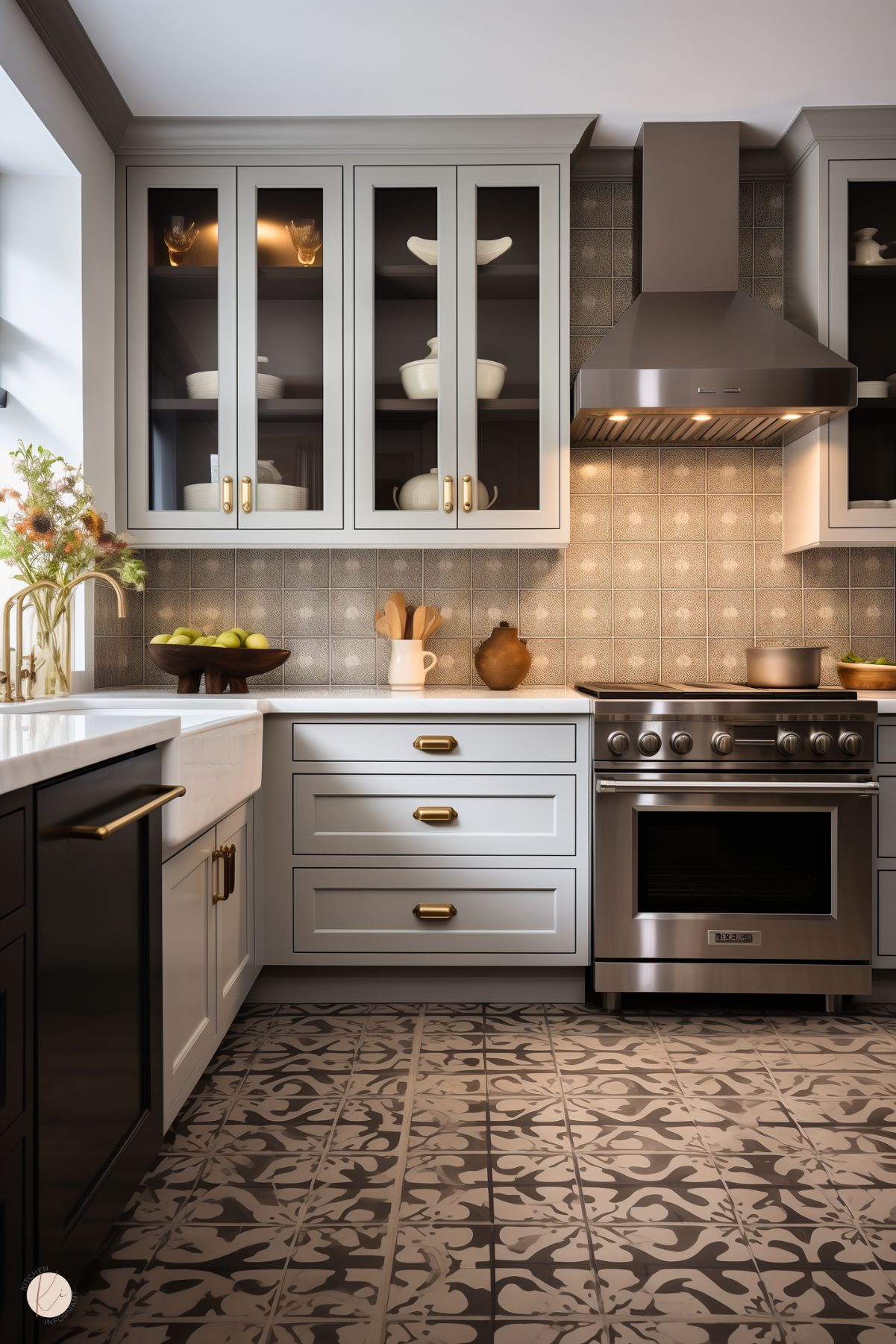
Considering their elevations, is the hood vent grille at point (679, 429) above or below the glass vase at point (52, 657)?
above

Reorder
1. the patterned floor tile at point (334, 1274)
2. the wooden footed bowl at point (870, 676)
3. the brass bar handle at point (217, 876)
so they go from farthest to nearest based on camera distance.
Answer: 1. the wooden footed bowl at point (870, 676)
2. the brass bar handle at point (217, 876)
3. the patterned floor tile at point (334, 1274)

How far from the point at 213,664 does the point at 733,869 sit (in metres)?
1.58

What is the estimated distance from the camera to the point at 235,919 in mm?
2248

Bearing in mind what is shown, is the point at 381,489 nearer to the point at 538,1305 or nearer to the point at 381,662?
the point at 381,662

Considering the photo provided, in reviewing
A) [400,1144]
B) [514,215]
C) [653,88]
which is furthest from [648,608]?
[400,1144]

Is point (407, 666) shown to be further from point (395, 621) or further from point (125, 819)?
point (125, 819)

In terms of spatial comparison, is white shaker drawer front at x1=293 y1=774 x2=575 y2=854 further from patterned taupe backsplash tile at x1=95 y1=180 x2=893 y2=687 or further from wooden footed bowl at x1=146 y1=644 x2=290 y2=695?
patterned taupe backsplash tile at x1=95 y1=180 x2=893 y2=687

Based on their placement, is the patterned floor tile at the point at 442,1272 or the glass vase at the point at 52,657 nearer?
the patterned floor tile at the point at 442,1272

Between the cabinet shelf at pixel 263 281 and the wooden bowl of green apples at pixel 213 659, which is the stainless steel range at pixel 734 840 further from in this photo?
the cabinet shelf at pixel 263 281

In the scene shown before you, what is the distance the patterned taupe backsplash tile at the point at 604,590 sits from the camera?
312 centimetres

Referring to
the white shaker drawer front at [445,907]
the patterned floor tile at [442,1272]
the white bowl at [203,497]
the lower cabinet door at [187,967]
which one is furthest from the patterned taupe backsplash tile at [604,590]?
the patterned floor tile at [442,1272]

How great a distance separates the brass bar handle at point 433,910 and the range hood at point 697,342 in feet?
4.88

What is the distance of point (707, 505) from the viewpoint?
10.3 feet

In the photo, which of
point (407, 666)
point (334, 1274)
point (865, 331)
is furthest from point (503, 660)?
point (334, 1274)
